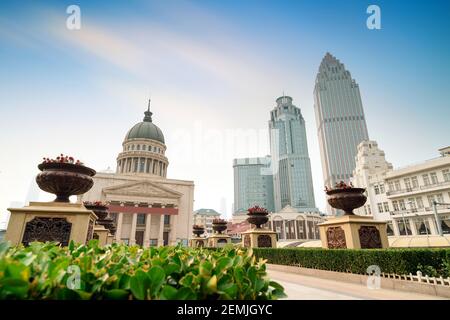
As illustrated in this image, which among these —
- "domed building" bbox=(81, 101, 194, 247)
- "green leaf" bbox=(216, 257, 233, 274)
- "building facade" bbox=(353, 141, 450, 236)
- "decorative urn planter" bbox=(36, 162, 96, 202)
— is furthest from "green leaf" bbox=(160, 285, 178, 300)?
"domed building" bbox=(81, 101, 194, 247)

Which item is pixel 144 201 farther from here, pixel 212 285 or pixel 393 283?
pixel 212 285

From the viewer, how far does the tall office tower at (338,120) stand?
465 ft

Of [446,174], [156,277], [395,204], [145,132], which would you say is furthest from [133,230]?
[446,174]

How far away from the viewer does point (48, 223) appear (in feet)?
22.1

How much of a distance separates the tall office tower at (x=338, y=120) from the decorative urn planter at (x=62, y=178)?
146145mm

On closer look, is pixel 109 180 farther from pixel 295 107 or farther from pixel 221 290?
pixel 295 107

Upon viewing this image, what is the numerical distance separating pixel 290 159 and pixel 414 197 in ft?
378

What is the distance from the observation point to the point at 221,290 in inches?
50.9

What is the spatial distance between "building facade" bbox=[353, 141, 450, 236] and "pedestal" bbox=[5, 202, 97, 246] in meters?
42.0

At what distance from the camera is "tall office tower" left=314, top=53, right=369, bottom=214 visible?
142 meters

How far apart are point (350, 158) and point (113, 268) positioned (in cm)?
15716

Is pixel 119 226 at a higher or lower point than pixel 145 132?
lower
